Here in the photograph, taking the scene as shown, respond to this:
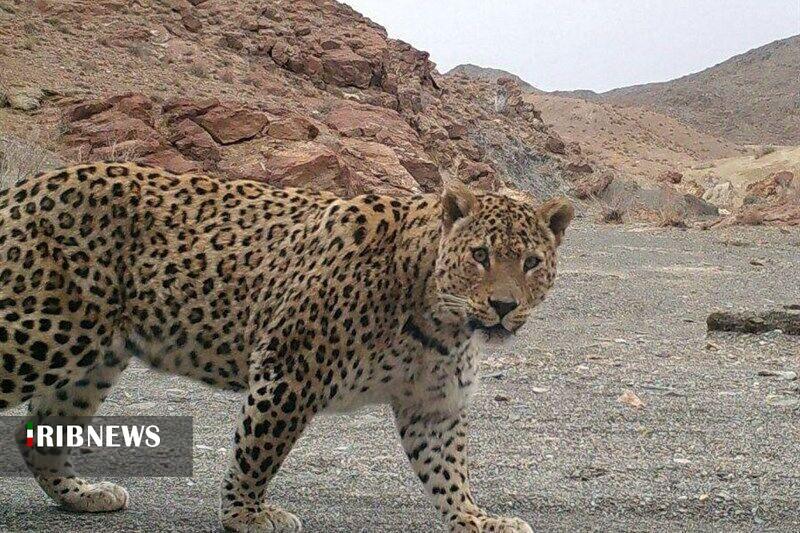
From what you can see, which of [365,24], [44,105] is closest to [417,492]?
[44,105]

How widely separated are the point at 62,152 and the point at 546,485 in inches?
793

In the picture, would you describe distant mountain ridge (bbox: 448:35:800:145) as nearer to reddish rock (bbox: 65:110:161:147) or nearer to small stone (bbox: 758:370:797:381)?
reddish rock (bbox: 65:110:161:147)

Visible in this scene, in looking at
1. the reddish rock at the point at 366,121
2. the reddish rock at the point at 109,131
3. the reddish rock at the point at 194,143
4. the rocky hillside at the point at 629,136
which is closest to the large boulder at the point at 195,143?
the reddish rock at the point at 194,143

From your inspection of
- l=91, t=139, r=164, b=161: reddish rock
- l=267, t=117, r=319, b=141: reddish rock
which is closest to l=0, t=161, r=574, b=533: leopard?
l=91, t=139, r=164, b=161: reddish rock

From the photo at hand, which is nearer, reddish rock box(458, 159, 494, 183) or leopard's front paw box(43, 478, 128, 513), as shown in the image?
leopard's front paw box(43, 478, 128, 513)

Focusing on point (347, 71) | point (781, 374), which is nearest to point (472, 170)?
point (347, 71)

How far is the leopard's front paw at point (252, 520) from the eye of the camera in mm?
5281

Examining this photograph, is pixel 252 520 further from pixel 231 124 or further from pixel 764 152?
pixel 764 152

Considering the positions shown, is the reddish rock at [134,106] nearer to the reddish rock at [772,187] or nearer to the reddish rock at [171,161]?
the reddish rock at [171,161]

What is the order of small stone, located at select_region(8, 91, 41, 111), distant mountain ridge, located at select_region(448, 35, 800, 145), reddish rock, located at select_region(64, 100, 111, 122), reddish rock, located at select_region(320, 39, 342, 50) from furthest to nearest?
distant mountain ridge, located at select_region(448, 35, 800, 145) < reddish rock, located at select_region(320, 39, 342, 50) < small stone, located at select_region(8, 91, 41, 111) < reddish rock, located at select_region(64, 100, 111, 122)

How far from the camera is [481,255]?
16.6 ft

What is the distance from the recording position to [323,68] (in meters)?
39.7

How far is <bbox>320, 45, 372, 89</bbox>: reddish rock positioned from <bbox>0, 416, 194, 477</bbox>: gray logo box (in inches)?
1284

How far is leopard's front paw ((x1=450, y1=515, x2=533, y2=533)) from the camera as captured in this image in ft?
18.1
